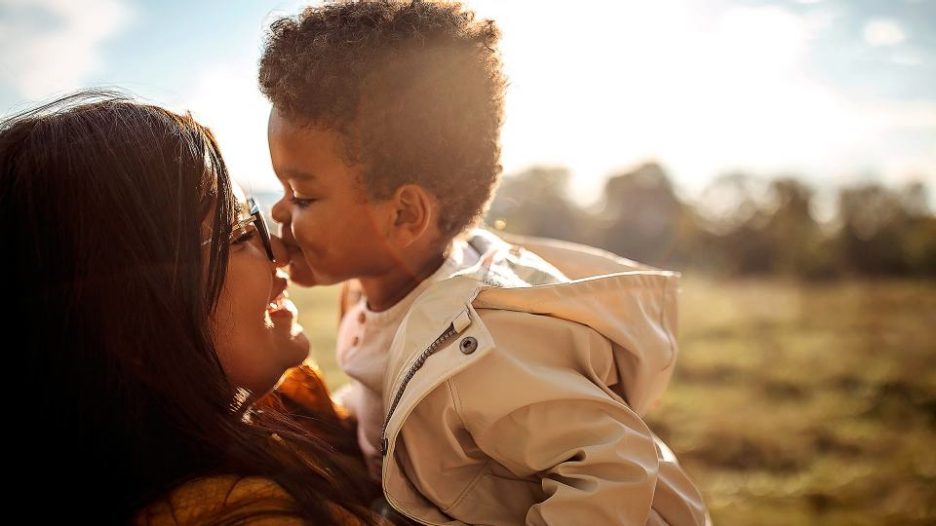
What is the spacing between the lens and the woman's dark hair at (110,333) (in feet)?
4.24

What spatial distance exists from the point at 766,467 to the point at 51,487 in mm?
3729

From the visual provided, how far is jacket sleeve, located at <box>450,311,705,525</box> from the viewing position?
1.46 metres

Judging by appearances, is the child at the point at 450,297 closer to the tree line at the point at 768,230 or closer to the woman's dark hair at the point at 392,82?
the woman's dark hair at the point at 392,82

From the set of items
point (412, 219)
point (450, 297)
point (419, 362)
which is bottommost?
point (419, 362)

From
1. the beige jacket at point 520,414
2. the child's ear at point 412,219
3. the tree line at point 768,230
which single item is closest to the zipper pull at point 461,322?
the beige jacket at point 520,414

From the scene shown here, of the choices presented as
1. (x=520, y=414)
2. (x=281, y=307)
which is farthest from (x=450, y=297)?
(x=281, y=307)

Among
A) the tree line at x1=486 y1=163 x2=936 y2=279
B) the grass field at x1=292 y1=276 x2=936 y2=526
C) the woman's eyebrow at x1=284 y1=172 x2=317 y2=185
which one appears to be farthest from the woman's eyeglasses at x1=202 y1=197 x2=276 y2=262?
the tree line at x1=486 y1=163 x2=936 y2=279

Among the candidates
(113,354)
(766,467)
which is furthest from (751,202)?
(113,354)

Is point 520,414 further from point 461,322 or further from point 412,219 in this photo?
point 412,219

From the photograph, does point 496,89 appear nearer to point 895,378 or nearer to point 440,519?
point 440,519

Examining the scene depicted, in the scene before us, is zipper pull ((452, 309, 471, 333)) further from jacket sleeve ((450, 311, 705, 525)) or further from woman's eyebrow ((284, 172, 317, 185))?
woman's eyebrow ((284, 172, 317, 185))

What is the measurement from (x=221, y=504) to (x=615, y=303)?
0.99 m

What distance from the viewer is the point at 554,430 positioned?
4.97 ft

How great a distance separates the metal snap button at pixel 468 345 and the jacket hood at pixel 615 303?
117 mm
